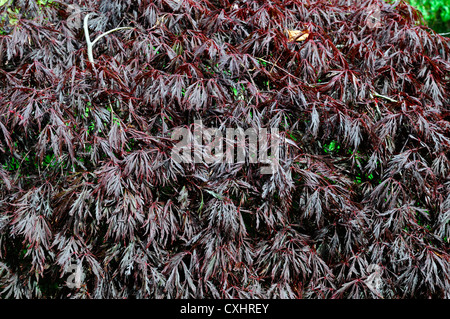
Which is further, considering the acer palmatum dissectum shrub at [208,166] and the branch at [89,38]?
the branch at [89,38]

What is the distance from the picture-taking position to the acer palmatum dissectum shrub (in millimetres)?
1683

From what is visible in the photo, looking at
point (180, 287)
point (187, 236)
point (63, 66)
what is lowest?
point (180, 287)

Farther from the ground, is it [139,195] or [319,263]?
[139,195]

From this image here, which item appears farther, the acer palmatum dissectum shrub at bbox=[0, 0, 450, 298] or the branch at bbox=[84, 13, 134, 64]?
the branch at bbox=[84, 13, 134, 64]

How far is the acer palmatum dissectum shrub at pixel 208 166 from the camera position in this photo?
1683mm

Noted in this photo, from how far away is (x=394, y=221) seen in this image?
6.11ft

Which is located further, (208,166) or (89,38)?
(89,38)

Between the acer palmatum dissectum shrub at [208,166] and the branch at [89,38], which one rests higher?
the branch at [89,38]

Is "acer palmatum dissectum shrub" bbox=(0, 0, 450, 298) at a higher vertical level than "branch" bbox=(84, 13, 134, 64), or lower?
lower

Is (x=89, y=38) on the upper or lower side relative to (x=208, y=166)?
upper

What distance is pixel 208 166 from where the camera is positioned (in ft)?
5.77

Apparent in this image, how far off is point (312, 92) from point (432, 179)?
0.73 m

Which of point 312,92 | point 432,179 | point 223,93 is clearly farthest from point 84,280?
point 432,179
